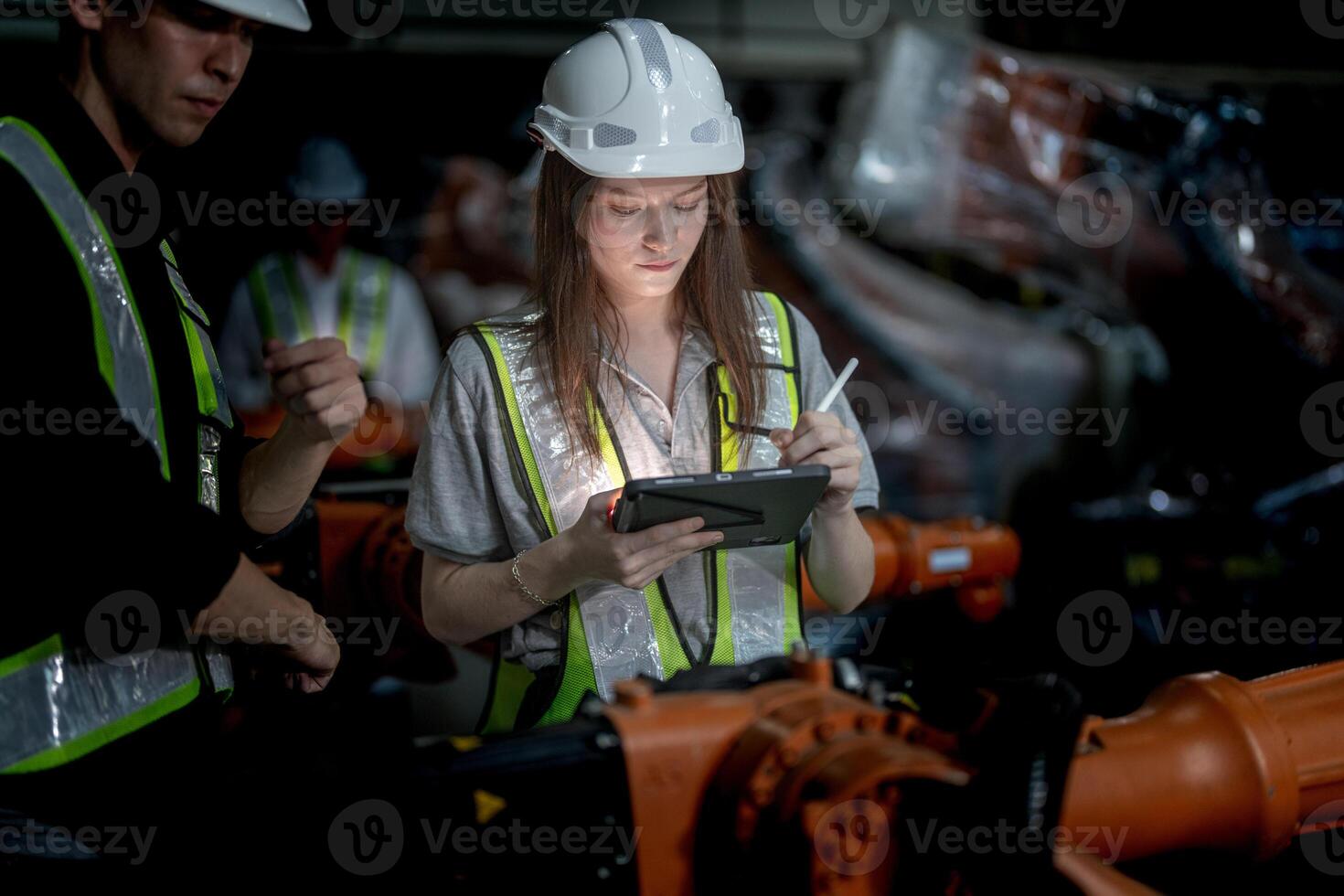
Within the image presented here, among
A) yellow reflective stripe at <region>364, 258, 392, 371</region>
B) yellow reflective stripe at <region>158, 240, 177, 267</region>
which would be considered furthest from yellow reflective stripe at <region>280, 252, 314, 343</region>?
yellow reflective stripe at <region>158, 240, 177, 267</region>

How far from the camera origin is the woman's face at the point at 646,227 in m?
1.62

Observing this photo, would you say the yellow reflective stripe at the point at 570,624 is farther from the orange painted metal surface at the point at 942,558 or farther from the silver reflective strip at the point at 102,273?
the orange painted metal surface at the point at 942,558

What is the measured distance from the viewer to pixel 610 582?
1.62m

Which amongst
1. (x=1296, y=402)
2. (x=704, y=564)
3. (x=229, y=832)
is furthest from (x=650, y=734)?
(x=1296, y=402)

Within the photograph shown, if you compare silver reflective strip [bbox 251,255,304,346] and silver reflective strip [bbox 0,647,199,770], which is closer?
silver reflective strip [bbox 0,647,199,770]

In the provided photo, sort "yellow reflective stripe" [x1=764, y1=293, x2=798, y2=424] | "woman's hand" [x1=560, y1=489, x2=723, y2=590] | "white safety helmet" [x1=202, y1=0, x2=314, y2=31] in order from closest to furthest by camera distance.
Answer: "white safety helmet" [x1=202, y1=0, x2=314, y2=31], "woman's hand" [x1=560, y1=489, x2=723, y2=590], "yellow reflective stripe" [x1=764, y1=293, x2=798, y2=424]

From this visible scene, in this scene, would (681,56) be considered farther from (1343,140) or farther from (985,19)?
(985,19)

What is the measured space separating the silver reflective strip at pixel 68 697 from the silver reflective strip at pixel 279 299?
3558 millimetres

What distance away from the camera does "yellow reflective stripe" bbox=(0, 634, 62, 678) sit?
48.6 inches

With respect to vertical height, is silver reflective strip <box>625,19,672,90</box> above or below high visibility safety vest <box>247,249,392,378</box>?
above

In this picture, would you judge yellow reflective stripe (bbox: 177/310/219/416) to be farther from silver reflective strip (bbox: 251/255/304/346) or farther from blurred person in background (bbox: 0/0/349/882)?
silver reflective strip (bbox: 251/255/304/346)

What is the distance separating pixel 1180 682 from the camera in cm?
143

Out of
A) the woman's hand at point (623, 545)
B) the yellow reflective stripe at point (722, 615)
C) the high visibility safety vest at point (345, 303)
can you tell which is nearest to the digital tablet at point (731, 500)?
the woman's hand at point (623, 545)

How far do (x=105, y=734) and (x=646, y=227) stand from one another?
0.96 m
